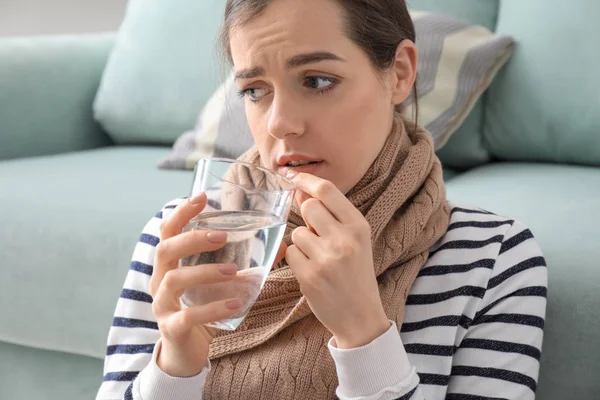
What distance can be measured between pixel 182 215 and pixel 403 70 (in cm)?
47

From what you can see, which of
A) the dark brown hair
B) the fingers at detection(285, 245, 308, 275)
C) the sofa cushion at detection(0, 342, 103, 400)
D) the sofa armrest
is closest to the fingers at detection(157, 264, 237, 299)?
the fingers at detection(285, 245, 308, 275)

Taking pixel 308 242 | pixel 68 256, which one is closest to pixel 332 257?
pixel 308 242

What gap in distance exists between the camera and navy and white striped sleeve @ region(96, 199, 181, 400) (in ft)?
3.39

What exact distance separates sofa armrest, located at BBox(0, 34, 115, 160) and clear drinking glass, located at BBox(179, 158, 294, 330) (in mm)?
1411

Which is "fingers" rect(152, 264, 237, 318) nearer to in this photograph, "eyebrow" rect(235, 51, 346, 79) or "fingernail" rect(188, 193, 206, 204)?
"fingernail" rect(188, 193, 206, 204)

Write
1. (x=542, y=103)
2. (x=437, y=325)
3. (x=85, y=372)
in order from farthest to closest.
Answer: (x=542, y=103), (x=85, y=372), (x=437, y=325)

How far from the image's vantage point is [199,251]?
0.71 metres

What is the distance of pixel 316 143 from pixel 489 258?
27 cm

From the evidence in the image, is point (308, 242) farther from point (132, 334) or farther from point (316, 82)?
point (132, 334)

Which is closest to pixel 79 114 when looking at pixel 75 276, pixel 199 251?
pixel 75 276

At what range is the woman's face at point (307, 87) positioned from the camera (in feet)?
3.11

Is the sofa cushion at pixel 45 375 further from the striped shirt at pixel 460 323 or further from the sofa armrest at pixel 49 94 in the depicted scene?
the sofa armrest at pixel 49 94

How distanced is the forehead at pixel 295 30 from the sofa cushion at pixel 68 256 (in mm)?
536

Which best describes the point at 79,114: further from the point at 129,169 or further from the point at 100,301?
the point at 100,301
